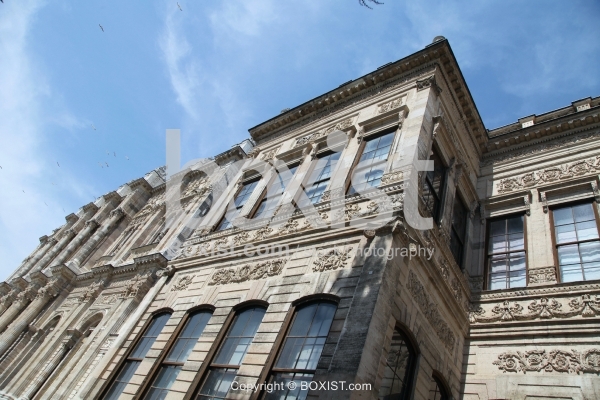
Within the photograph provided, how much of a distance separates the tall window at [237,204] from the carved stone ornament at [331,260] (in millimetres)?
4181

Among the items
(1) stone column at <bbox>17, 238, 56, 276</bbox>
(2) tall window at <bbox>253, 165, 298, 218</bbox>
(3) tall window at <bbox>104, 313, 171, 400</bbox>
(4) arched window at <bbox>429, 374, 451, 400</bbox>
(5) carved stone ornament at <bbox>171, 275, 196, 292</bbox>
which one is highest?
(1) stone column at <bbox>17, 238, 56, 276</bbox>

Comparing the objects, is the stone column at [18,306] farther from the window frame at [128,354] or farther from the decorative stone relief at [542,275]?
the decorative stone relief at [542,275]

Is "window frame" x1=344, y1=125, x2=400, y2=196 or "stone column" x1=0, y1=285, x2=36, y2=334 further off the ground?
"window frame" x1=344, y1=125, x2=400, y2=196

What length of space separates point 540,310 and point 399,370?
354 cm

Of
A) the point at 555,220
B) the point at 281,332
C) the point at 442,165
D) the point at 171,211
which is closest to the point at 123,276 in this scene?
the point at 171,211

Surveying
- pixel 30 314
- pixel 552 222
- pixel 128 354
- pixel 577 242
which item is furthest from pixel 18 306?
pixel 577 242

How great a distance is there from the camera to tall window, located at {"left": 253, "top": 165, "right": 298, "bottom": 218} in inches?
400

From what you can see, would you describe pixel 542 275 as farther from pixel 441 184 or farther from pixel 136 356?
pixel 136 356

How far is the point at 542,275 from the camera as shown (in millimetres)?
8453

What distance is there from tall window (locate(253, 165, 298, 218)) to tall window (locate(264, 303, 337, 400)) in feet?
12.6

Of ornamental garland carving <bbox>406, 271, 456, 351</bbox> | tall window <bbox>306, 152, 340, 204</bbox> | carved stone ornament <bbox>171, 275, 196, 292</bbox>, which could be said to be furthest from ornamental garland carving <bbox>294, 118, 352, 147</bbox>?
ornamental garland carving <bbox>406, 271, 456, 351</bbox>

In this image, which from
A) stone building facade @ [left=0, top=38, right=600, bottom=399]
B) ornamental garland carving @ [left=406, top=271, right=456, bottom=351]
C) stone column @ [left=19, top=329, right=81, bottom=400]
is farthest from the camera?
stone column @ [left=19, top=329, right=81, bottom=400]

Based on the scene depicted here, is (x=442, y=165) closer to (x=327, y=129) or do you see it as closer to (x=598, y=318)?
(x=327, y=129)

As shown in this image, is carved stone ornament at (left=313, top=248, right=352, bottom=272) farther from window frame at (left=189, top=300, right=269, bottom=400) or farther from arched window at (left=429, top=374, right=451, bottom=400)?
arched window at (left=429, top=374, right=451, bottom=400)
